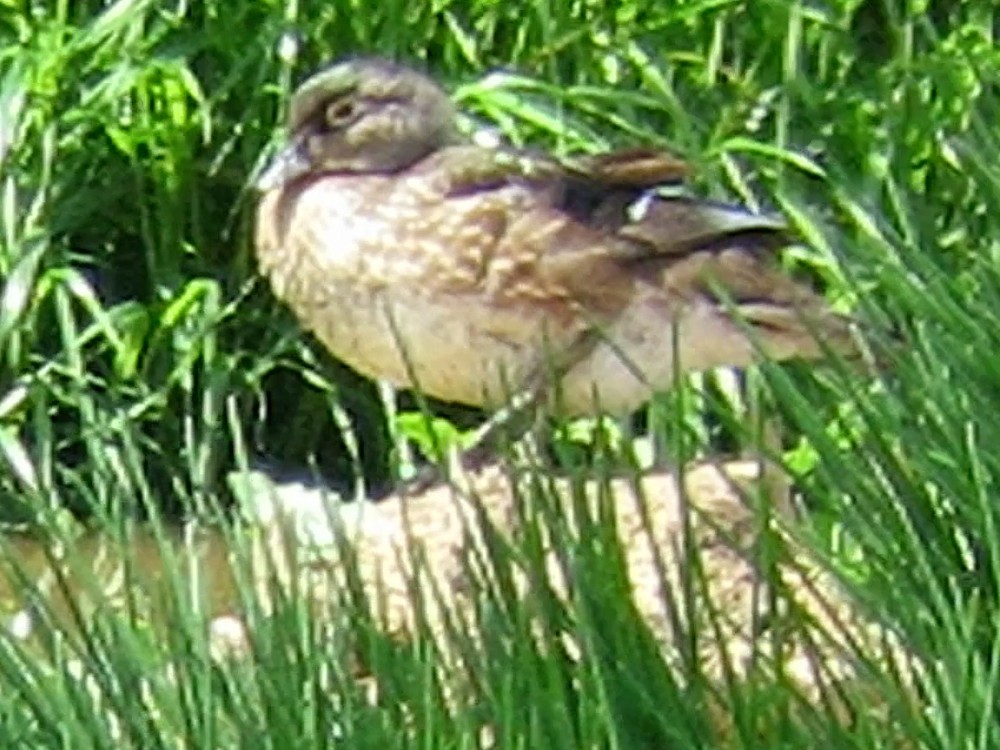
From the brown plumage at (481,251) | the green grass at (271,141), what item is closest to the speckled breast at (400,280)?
the brown plumage at (481,251)

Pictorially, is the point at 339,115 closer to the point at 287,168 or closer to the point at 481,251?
the point at 287,168

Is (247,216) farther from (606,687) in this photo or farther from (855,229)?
(606,687)

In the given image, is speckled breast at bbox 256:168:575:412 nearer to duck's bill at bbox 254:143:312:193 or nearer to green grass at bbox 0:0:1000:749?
duck's bill at bbox 254:143:312:193

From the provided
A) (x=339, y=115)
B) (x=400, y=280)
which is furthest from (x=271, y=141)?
(x=400, y=280)

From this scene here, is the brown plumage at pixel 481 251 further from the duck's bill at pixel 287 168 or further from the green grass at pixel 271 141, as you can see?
the green grass at pixel 271 141

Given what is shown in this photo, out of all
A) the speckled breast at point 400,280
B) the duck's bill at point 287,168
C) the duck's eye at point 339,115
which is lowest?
the speckled breast at point 400,280

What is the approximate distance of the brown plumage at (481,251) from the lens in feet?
19.2

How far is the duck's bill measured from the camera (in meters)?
6.25

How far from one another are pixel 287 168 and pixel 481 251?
1.15ft

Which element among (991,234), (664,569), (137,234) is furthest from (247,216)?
(664,569)

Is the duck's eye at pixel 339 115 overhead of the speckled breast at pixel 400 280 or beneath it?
overhead

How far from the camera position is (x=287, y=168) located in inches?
247

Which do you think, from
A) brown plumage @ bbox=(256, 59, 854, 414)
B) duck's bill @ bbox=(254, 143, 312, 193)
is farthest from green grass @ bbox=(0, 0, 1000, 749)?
duck's bill @ bbox=(254, 143, 312, 193)

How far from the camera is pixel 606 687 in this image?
363cm
